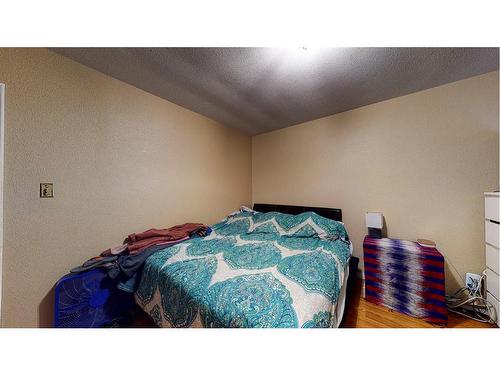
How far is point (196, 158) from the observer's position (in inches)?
97.3

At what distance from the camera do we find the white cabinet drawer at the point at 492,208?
135cm

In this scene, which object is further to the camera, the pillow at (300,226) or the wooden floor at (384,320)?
the pillow at (300,226)

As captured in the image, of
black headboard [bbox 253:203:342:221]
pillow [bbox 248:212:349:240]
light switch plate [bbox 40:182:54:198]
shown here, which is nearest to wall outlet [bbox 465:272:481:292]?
pillow [bbox 248:212:349:240]

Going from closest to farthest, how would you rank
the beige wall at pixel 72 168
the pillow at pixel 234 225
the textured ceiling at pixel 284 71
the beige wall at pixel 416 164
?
the beige wall at pixel 72 168, the textured ceiling at pixel 284 71, the beige wall at pixel 416 164, the pillow at pixel 234 225

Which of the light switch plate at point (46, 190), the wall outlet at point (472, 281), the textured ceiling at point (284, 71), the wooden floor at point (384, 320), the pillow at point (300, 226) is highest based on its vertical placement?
the textured ceiling at point (284, 71)

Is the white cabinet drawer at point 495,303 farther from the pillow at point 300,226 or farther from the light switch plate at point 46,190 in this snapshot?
the light switch plate at point 46,190

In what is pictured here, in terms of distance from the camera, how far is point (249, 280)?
3.47ft

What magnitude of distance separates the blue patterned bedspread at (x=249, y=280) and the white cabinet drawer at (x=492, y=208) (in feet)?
3.60

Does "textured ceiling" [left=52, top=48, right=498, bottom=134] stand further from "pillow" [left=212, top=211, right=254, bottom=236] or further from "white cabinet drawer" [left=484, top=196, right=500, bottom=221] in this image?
"pillow" [left=212, top=211, right=254, bottom=236]

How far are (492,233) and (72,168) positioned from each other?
3.40 meters

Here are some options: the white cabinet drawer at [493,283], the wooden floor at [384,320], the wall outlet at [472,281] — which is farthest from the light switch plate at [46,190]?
the wall outlet at [472,281]
